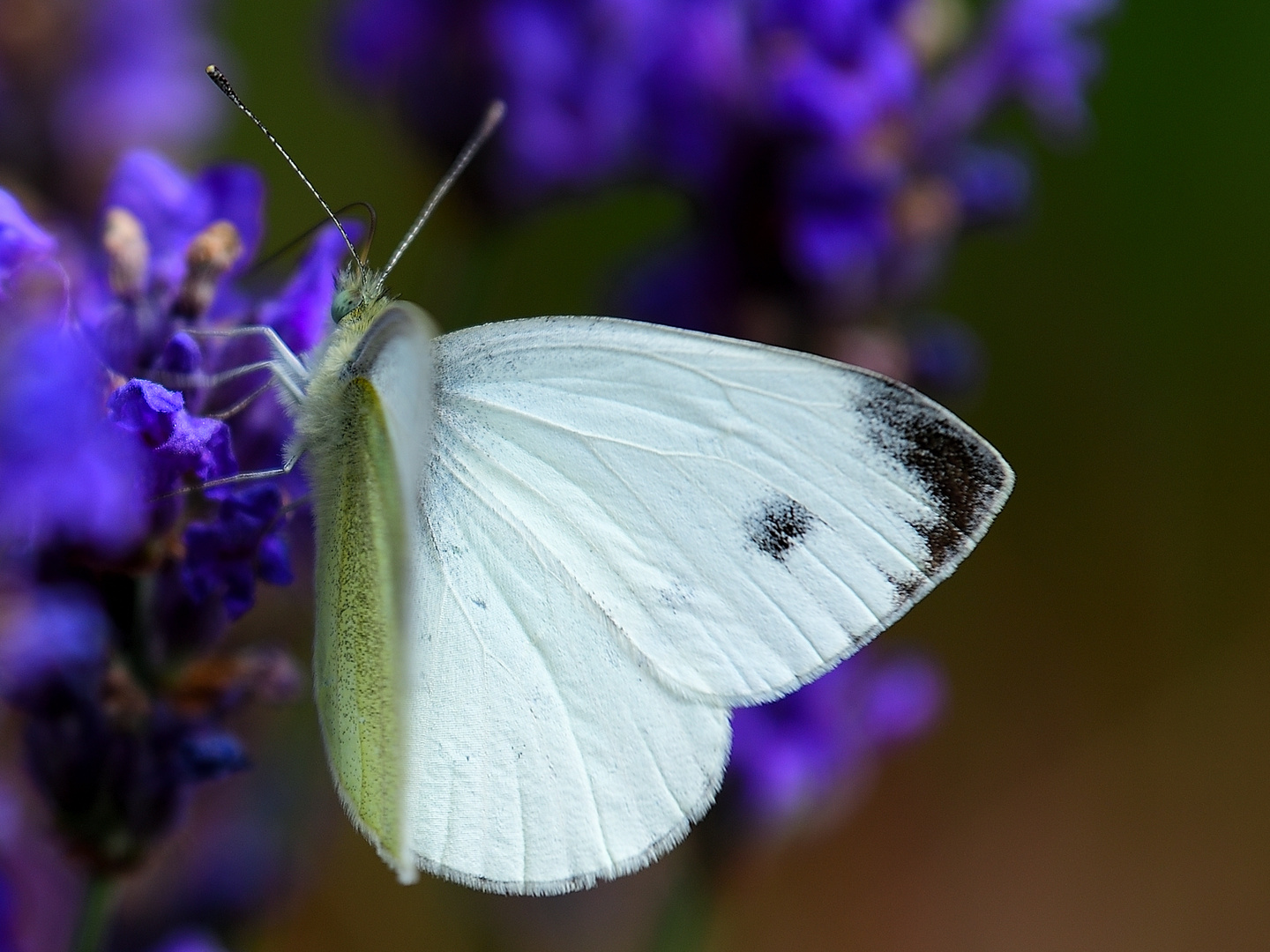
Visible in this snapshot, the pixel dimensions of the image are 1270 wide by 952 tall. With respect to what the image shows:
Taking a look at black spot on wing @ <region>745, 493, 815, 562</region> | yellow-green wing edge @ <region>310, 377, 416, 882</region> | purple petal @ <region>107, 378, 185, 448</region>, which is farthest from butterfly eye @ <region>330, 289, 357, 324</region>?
black spot on wing @ <region>745, 493, 815, 562</region>

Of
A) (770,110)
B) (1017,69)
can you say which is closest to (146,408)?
(770,110)

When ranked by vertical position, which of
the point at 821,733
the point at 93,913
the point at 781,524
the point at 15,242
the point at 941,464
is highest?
the point at 941,464

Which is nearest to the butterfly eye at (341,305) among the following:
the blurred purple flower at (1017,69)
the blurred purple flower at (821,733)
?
the blurred purple flower at (821,733)

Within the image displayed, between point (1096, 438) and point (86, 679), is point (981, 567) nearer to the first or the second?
point (1096, 438)

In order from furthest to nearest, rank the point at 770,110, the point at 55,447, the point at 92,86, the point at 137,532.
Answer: the point at 92,86
the point at 770,110
the point at 137,532
the point at 55,447

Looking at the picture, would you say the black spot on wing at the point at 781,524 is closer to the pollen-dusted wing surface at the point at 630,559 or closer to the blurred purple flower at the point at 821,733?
the pollen-dusted wing surface at the point at 630,559

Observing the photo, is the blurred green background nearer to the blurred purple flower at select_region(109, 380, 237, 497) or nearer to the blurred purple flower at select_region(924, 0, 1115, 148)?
the blurred purple flower at select_region(924, 0, 1115, 148)

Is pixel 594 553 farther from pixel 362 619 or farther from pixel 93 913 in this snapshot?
pixel 93 913
